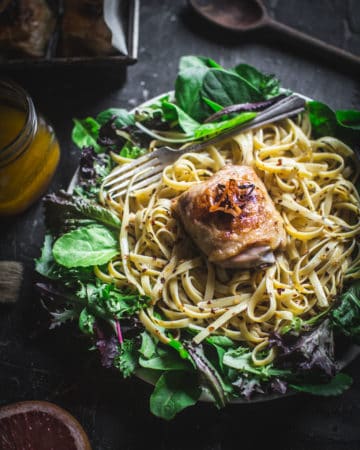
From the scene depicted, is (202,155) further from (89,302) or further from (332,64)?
(332,64)

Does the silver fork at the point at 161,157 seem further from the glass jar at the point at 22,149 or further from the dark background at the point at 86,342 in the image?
the dark background at the point at 86,342

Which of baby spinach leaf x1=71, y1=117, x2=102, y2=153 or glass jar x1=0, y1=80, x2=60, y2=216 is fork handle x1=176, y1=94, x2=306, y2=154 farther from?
glass jar x1=0, y1=80, x2=60, y2=216

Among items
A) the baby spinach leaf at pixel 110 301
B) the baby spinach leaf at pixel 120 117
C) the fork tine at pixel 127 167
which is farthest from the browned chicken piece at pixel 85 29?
the baby spinach leaf at pixel 110 301

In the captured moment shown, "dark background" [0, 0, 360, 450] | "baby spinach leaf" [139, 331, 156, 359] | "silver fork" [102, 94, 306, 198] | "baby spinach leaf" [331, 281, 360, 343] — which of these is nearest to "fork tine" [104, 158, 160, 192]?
"silver fork" [102, 94, 306, 198]

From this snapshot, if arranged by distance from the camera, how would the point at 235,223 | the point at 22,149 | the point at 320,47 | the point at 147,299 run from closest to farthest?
the point at 235,223, the point at 147,299, the point at 22,149, the point at 320,47

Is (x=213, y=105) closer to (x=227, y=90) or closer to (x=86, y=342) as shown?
(x=227, y=90)

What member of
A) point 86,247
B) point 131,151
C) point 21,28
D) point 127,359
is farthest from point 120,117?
point 127,359
